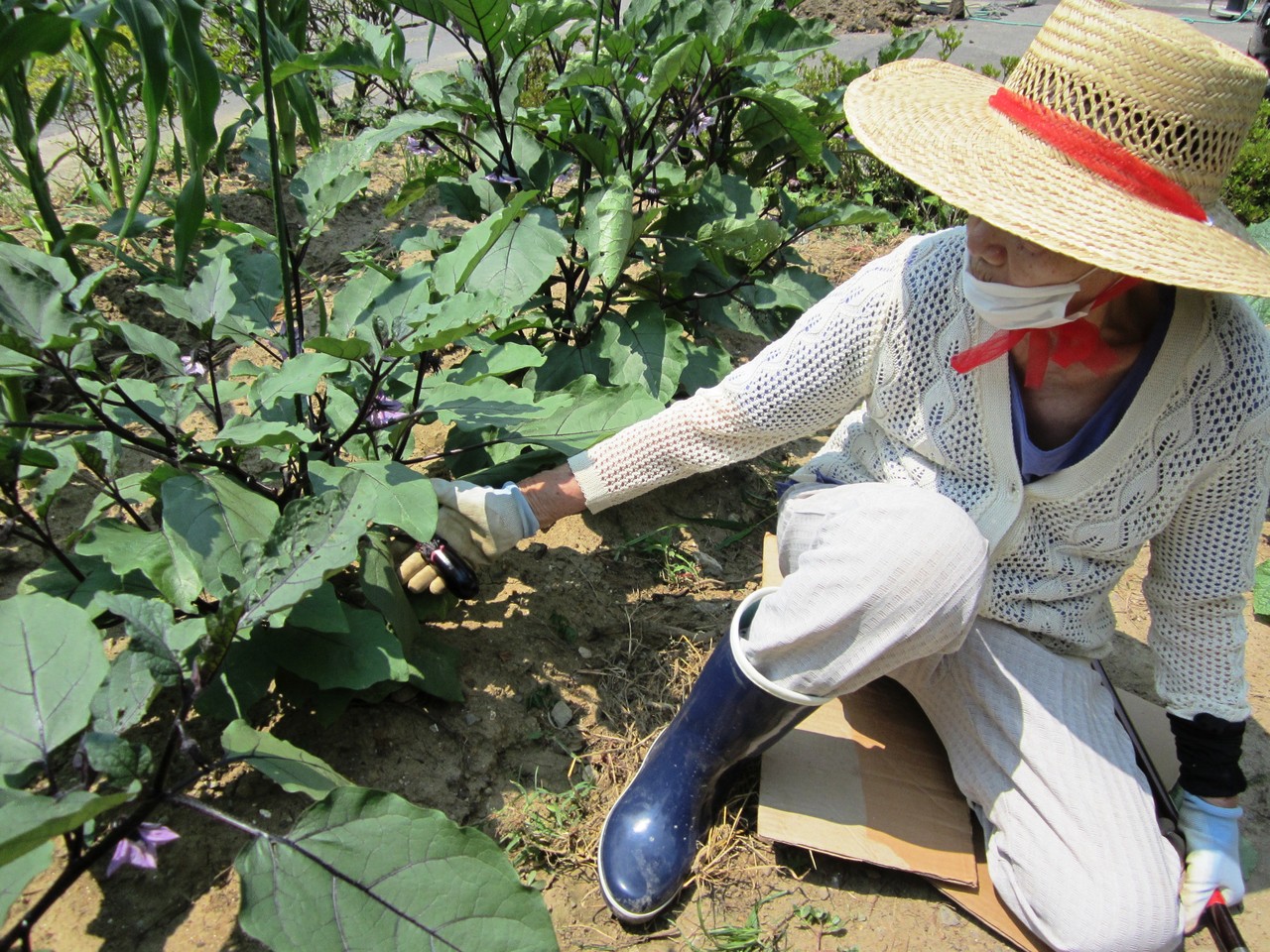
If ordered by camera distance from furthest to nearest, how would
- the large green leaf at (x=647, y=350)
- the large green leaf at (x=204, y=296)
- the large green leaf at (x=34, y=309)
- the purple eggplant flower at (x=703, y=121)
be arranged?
the purple eggplant flower at (x=703, y=121), the large green leaf at (x=647, y=350), the large green leaf at (x=204, y=296), the large green leaf at (x=34, y=309)

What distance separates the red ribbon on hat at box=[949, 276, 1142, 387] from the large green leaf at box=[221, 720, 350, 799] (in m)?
1.11

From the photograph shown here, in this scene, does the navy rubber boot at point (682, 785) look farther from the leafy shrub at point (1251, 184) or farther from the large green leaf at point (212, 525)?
the leafy shrub at point (1251, 184)

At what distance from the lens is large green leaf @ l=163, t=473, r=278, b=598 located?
1.35 meters

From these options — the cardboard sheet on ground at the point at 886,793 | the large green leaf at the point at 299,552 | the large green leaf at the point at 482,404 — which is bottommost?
the cardboard sheet on ground at the point at 886,793

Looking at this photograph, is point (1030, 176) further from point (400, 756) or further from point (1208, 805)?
point (400, 756)

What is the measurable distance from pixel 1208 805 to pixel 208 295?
5.97 feet

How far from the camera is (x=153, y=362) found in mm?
2695

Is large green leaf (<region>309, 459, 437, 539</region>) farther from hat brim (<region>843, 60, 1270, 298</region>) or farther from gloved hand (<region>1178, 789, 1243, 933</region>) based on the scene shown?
gloved hand (<region>1178, 789, 1243, 933</region>)

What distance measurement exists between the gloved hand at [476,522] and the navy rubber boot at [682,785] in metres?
0.41

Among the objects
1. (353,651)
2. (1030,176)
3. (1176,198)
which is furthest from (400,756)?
(1176,198)

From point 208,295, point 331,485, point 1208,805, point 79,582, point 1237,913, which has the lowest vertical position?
point 1237,913

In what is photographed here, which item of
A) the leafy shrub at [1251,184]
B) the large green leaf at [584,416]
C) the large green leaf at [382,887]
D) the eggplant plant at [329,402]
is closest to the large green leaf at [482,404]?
the eggplant plant at [329,402]

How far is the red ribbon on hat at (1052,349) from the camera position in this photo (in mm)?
1498

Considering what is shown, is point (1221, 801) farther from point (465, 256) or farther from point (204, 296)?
point (204, 296)
